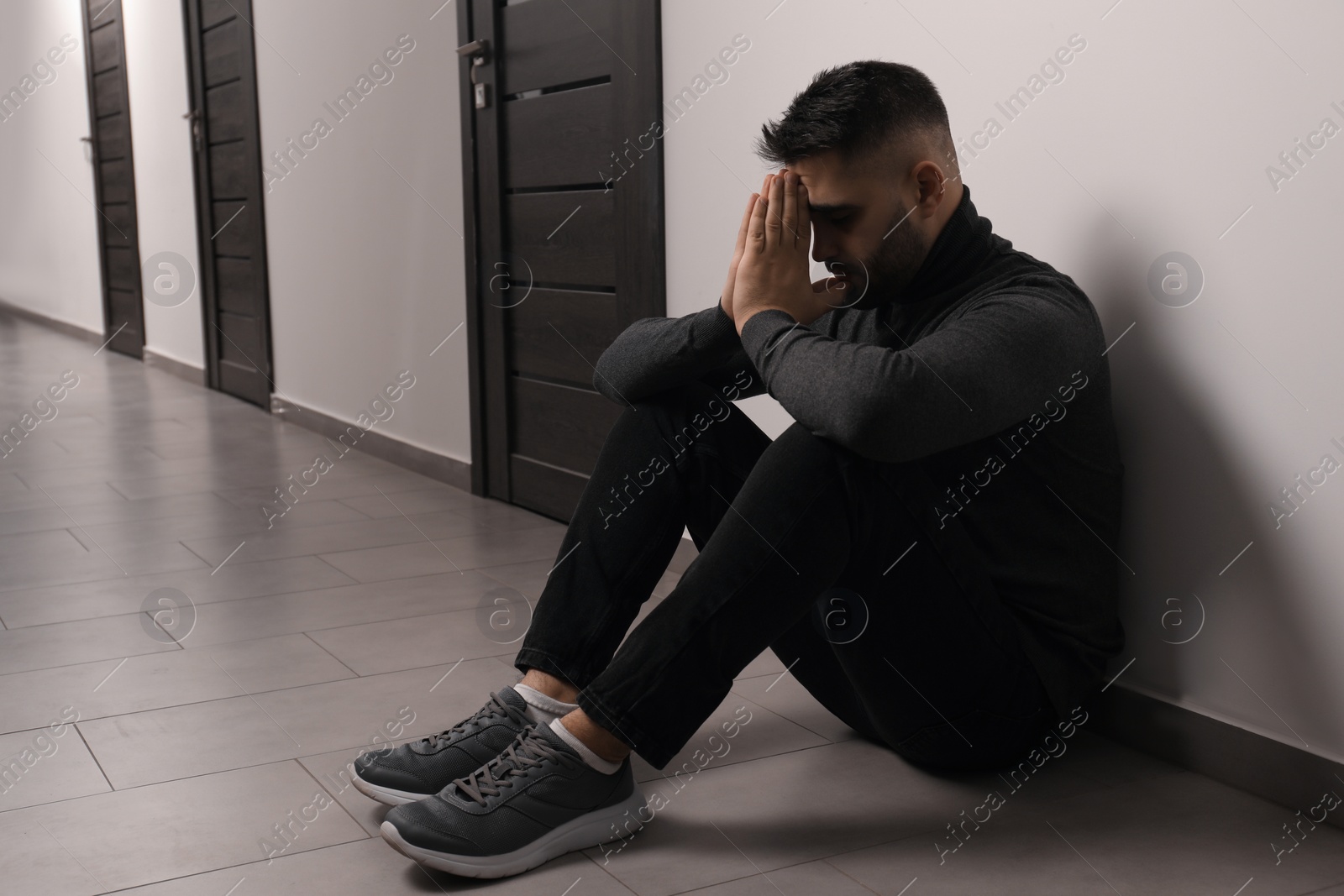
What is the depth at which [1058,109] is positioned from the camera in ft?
5.41

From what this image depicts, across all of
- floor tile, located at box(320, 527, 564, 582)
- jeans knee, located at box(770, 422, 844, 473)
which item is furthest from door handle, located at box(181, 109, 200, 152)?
jeans knee, located at box(770, 422, 844, 473)

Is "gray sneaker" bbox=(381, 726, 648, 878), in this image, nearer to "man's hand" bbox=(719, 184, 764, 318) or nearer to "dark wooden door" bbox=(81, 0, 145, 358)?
"man's hand" bbox=(719, 184, 764, 318)

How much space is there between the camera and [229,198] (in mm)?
5320

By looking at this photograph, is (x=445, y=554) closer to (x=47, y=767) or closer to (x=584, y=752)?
(x=47, y=767)

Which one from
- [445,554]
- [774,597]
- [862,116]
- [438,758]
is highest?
[862,116]

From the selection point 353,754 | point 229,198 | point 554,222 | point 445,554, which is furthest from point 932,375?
point 229,198

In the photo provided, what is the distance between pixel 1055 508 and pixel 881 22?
85 centimetres

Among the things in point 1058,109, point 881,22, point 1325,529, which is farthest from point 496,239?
point 1325,529

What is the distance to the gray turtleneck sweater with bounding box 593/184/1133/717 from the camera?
1.25 meters

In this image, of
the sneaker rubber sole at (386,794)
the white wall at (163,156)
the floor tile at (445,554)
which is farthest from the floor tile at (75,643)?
the white wall at (163,156)

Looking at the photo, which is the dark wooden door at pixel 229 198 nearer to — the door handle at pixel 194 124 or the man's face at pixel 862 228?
the door handle at pixel 194 124

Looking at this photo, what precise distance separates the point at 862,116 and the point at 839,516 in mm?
460

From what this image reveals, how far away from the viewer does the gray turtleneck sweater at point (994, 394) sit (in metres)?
1.25

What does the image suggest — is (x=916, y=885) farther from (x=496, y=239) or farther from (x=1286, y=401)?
(x=496, y=239)
